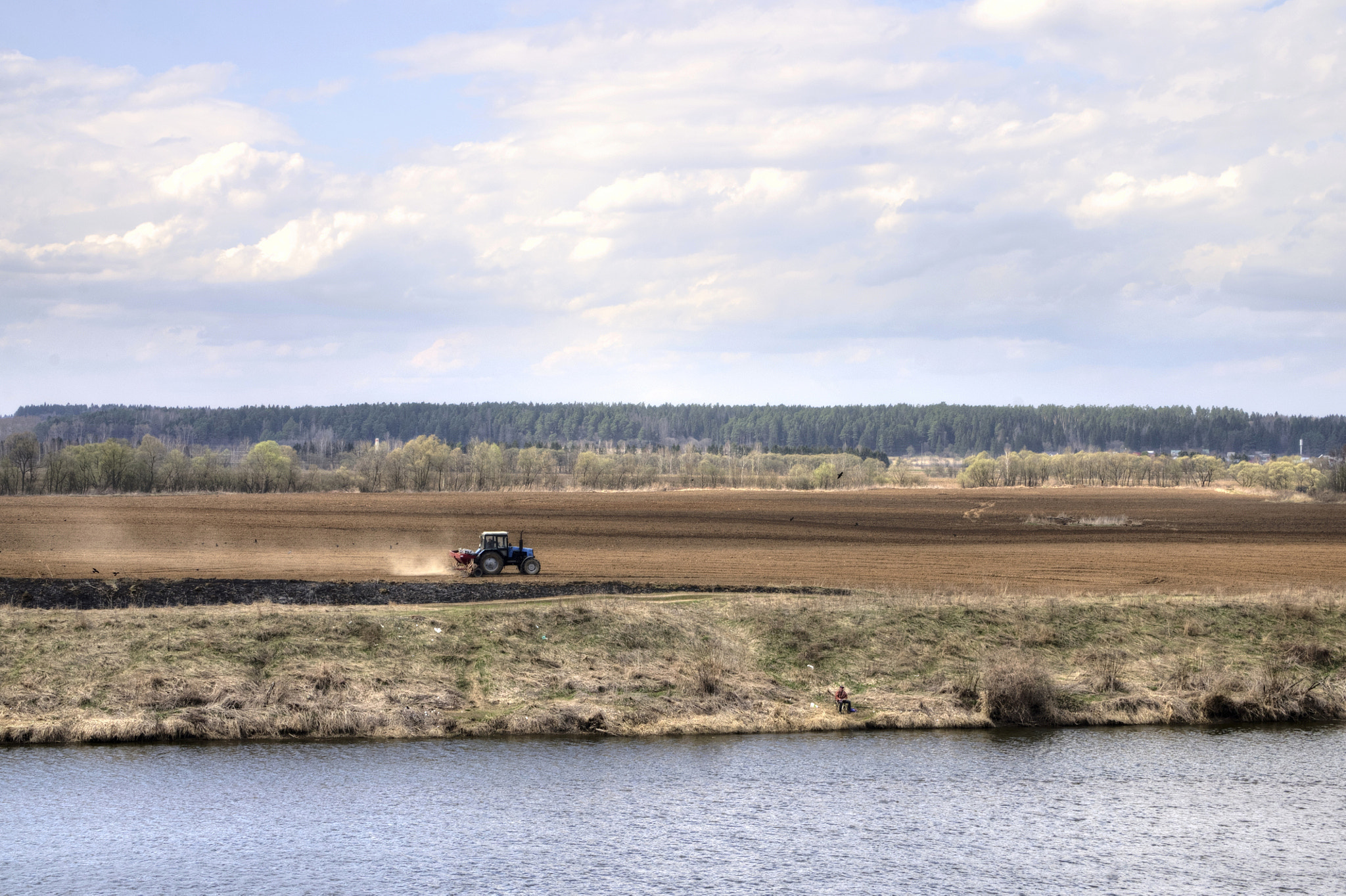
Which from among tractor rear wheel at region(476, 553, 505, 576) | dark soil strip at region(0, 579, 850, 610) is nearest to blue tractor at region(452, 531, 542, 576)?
tractor rear wheel at region(476, 553, 505, 576)

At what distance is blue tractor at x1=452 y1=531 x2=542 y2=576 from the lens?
2050 inches

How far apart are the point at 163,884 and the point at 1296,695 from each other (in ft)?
110

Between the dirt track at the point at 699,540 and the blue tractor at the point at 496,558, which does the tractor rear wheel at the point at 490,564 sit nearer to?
the blue tractor at the point at 496,558

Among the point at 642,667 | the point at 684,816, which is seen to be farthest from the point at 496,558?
the point at 684,816

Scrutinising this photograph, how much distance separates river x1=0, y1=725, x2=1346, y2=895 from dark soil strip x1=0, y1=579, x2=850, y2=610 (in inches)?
478

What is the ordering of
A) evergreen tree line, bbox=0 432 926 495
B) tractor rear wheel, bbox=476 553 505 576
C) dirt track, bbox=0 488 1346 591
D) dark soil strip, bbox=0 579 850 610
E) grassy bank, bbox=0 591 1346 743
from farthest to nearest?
evergreen tree line, bbox=0 432 926 495 → dirt track, bbox=0 488 1346 591 → tractor rear wheel, bbox=476 553 505 576 → dark soil strip, bbox=0 579 850 610 → grassy bank, bbox=0 591 1346 743

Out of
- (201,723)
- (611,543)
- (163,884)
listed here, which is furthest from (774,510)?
(163,884)

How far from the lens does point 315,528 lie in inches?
3155

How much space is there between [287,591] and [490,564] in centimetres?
1075

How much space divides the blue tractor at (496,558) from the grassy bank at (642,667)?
10.6 metres

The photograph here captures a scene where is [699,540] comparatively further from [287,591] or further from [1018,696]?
[1018,696]

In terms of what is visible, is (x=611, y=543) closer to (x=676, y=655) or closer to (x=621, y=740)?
(x=676, y=655)

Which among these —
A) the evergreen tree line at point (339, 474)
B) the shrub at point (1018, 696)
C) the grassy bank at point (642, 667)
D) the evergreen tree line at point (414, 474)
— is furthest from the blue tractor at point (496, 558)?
the evergreen tree line at point (339, 474)

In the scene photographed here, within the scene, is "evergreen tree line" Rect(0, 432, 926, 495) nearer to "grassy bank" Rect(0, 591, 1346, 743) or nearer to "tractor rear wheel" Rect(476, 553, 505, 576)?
"tractor rear wheel" Rect(476, 553, 505, 576)
